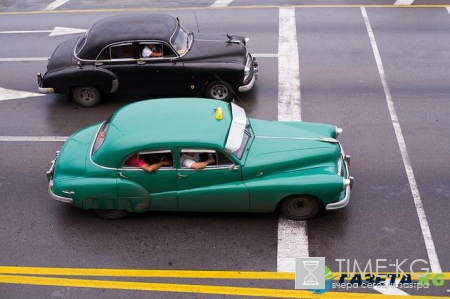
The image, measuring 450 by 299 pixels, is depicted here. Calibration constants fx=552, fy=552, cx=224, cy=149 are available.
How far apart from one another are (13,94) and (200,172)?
643 centimetres

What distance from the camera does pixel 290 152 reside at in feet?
27.1

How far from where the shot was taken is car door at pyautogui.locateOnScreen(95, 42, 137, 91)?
1129 centimetres

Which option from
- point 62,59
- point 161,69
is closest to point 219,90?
point 161,69

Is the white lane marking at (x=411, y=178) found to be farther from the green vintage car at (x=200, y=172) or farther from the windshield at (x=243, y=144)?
the windshield at (x=243, y=144)

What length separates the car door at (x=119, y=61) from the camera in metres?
11.3

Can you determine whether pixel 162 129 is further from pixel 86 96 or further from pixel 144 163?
pixel 86 96

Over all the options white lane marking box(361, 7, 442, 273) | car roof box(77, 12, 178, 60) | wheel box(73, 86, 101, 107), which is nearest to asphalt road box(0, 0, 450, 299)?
white lane marking box(361, 7, 442, 273)

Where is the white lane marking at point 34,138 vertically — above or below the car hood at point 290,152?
above

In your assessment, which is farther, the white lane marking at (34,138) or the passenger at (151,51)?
the passenger at (151,51)

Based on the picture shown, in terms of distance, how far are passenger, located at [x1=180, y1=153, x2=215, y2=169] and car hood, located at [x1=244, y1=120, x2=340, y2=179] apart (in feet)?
1.80

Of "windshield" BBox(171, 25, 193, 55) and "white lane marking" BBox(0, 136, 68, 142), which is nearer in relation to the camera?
"white lane marking" BBox(0, 136, 68, 142)

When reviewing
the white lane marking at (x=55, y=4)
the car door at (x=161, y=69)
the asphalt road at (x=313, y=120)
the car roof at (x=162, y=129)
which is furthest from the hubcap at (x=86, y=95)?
the white lane marking at (x=55, y=4)

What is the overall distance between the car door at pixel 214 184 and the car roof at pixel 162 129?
0.22 m

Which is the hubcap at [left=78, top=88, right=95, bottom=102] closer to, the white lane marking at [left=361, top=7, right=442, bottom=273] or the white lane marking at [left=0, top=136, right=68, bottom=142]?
the white lane marking at [left=0, top=136, right=68, bottom=142]
